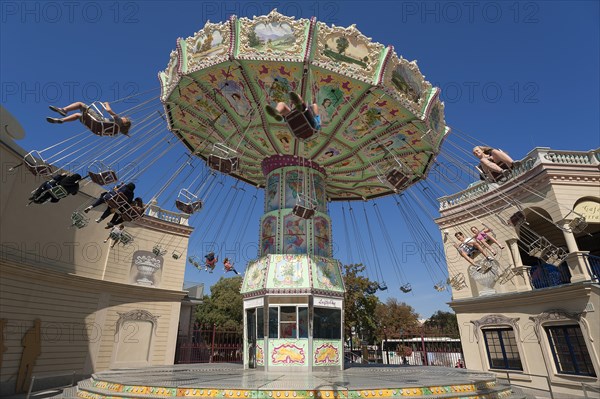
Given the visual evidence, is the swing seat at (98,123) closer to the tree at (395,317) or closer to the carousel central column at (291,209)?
the carousel central column at (291,209)

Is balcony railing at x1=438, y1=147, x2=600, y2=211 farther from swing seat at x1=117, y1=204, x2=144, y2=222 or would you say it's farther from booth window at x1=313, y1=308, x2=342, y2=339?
swing seat at x1=117, y1=204, x2=144, y2=222

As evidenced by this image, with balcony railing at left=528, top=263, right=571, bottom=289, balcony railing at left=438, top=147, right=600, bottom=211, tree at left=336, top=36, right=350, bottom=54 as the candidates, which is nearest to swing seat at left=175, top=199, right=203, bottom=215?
tree at left=336, top=36, right=350, bottom=54

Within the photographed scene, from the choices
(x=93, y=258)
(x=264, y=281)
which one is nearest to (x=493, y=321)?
(x=264, y=281)

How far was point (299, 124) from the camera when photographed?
737cm

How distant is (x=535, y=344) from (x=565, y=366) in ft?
4.00

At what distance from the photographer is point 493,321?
1698cm

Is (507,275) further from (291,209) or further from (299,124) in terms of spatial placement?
(299,124)

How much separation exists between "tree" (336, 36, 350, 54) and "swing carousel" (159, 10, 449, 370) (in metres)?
0.03

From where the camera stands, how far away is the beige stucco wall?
13.6 meters

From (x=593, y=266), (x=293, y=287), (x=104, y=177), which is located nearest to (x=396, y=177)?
(x=293, y=287)

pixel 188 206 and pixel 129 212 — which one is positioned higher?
pixel 188 206

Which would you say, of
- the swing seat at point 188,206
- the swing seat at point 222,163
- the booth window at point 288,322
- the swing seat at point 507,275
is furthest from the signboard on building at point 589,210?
the swing seat at point 188,206

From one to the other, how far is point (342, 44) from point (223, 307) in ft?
105

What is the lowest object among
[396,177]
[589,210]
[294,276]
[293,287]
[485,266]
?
[293,287]
